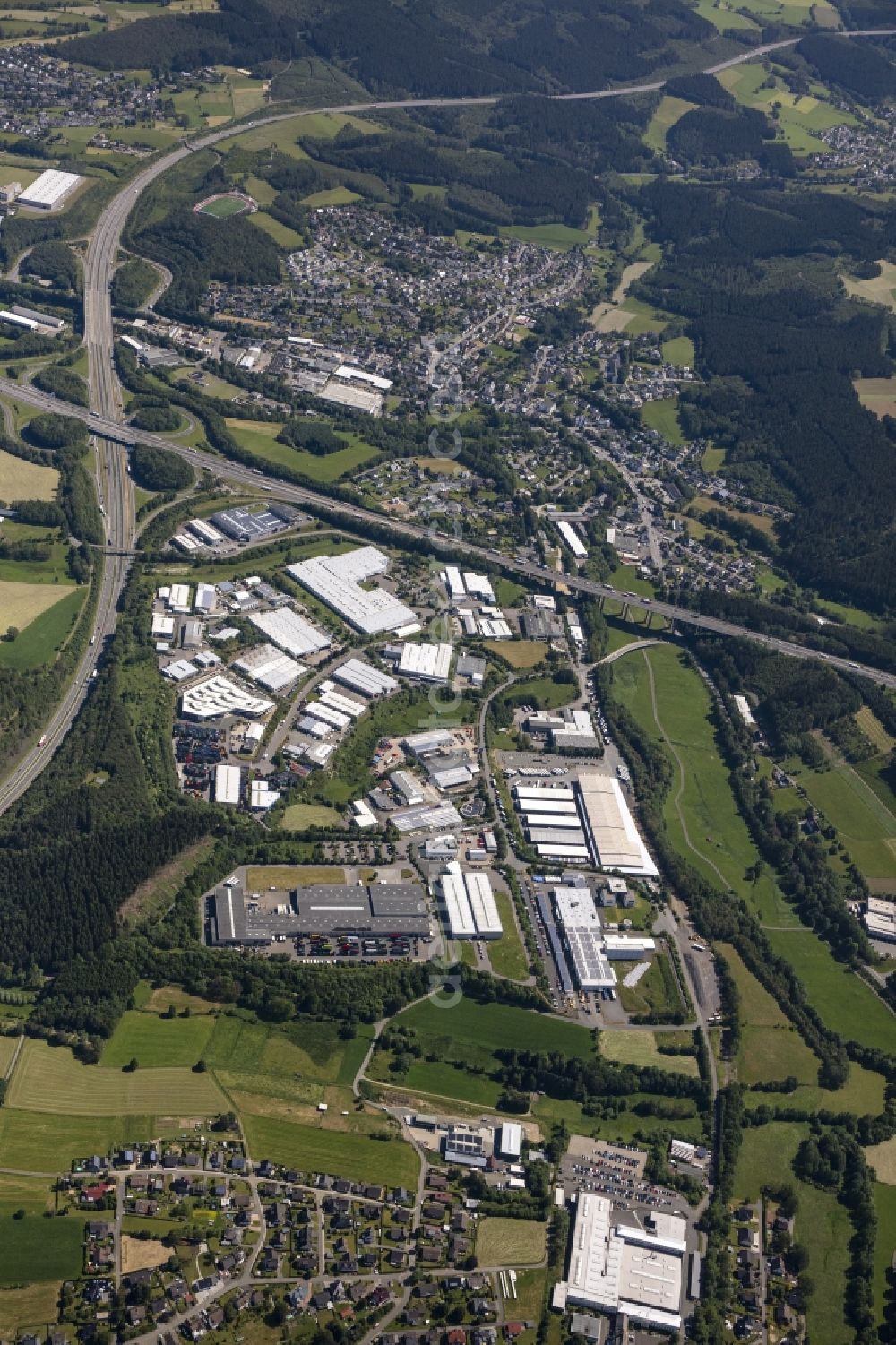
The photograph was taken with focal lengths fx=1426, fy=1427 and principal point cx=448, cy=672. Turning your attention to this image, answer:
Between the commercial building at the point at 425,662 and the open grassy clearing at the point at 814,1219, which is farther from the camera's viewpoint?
the commercial building at the point at 425,662

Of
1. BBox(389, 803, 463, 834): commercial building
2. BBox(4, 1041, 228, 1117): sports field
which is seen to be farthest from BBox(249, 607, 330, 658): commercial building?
BBox(4, 1041, 228, 1117): sports field

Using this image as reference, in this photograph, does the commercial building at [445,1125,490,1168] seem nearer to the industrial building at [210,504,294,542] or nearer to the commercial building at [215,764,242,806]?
the commercial building at [215,764,242,806]

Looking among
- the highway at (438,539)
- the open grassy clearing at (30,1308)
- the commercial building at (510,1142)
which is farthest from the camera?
the highway at (438,539)

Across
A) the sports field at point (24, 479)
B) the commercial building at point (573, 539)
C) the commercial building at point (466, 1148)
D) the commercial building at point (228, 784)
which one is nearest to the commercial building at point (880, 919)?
the commercial building at point (466, 1148)

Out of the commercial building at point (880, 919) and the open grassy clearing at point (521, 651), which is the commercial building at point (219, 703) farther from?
the commercial building at point (880, 919)

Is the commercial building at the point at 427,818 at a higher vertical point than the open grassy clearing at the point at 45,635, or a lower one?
lower

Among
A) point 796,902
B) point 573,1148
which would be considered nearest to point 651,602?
point 796,902

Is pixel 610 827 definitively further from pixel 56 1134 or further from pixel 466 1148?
pixel 56 1134
